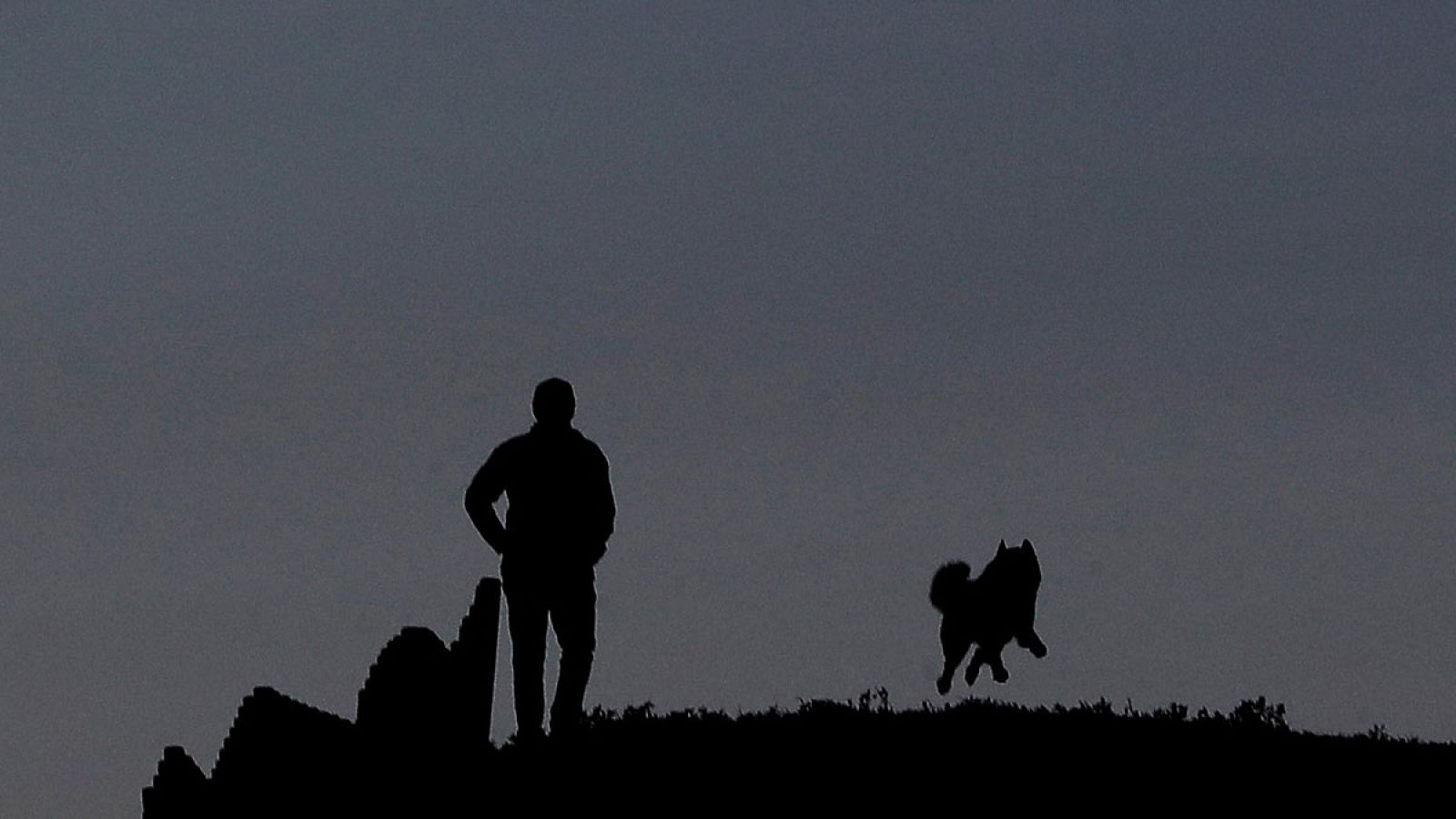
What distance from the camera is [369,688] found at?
16.9 metres

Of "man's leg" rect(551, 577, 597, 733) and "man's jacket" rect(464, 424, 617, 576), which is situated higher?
"man's jacket" rect(464, 424, 617, 576)

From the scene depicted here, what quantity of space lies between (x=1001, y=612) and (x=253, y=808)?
11220 mm

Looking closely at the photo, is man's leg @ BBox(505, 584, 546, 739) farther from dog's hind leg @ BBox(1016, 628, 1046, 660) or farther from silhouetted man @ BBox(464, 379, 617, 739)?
dog's hind leg @ BBox(1016, 628, 1046, 660)

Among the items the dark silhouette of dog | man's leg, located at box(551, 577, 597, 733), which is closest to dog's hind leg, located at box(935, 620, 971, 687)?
the dark silhouette of dog

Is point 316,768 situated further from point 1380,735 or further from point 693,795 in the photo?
point 1380,735

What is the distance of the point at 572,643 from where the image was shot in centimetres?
1895

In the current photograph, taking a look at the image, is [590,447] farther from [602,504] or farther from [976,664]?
[976,664]

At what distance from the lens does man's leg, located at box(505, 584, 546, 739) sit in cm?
1886

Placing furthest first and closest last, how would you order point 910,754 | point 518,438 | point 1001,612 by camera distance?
point 1001,612 → point 518,438 → point 910,754

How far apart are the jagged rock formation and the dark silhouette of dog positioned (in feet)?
31.9

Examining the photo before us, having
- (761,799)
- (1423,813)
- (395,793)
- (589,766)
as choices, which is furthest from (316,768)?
(1423,813)

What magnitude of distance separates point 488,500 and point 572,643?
1189 millimetres

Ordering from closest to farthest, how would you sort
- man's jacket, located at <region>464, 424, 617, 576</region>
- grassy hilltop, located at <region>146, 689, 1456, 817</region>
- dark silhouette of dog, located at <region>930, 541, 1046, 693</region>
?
grassy hilltop, located at <region>146, 689, 1456, 817</region> → man's jacket, located at <region>464, 424, 617, 576</region> → dark silhouette of dog, located at <region>930, 541, 1046, 693</region>

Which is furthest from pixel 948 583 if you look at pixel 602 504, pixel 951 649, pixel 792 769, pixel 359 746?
pixel 359 746
